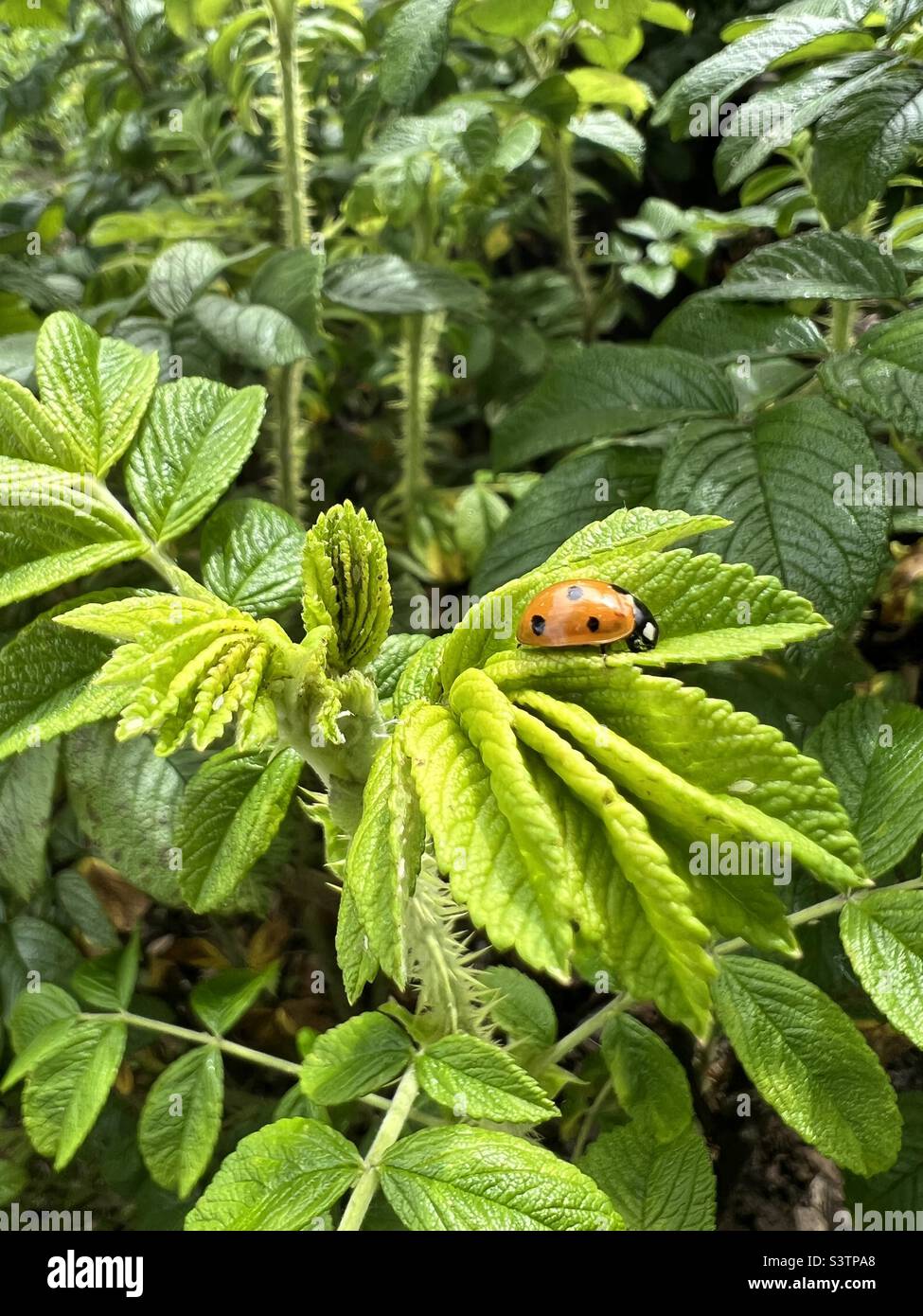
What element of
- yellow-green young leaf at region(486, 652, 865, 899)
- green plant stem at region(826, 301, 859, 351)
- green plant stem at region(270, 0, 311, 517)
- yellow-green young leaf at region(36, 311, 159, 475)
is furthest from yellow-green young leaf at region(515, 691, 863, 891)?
green plant stem at region(270, 0, 311, 517)

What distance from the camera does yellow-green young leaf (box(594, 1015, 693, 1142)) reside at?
0.89m

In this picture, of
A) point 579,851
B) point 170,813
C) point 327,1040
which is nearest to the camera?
point 579,851

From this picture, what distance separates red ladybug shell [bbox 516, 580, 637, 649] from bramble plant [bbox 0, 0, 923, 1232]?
0.02m

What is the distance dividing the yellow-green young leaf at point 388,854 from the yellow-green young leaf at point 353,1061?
0.32m

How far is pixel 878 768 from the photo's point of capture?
912 millimetres

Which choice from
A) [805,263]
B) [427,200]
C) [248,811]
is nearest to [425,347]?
[427,200]

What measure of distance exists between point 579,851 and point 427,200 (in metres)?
1.29

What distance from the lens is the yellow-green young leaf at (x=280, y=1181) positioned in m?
0.68

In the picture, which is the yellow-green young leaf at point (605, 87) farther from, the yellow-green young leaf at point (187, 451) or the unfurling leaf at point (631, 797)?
the unfurling leaf at point (631, 797)

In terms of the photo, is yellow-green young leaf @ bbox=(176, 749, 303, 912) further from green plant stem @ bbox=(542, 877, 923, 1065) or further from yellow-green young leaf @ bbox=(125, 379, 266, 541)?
green plant stem @ bbox=(542, 877, 923, 1065)

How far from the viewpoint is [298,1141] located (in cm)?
75

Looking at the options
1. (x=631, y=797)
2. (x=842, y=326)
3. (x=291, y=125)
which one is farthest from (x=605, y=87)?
(x=631, y=797)

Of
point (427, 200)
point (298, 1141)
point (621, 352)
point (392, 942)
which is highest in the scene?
point (427, 200)
